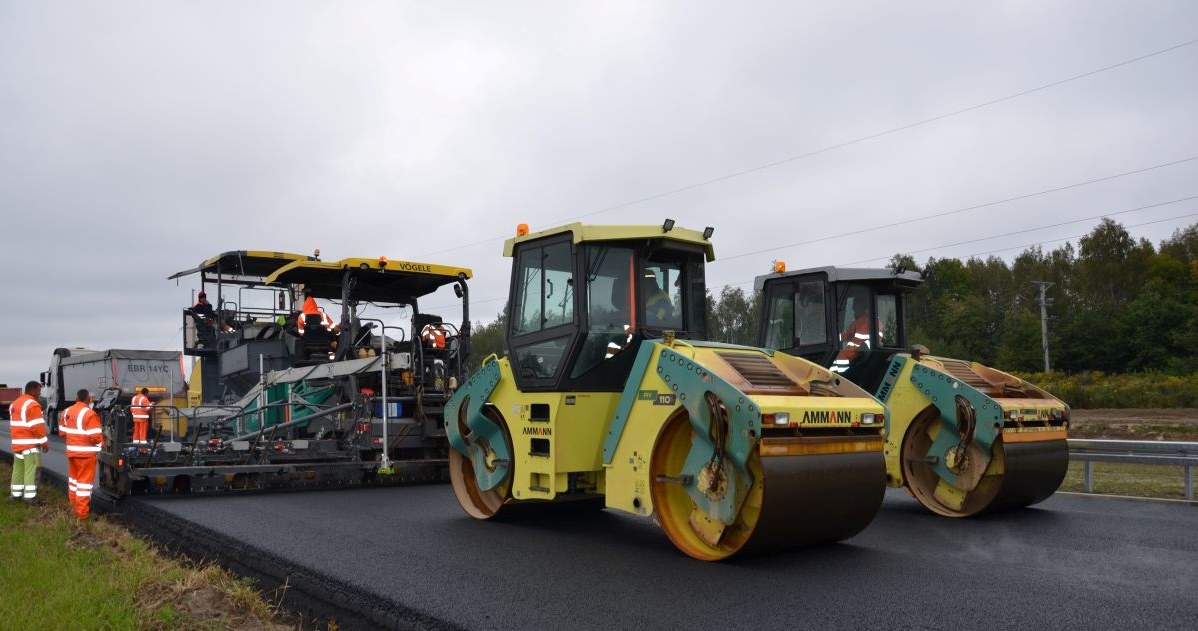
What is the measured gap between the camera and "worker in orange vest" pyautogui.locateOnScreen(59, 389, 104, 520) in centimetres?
838

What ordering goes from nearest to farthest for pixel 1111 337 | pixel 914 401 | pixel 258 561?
pixel 258 561, pixel 914 401, pixel 1111 337

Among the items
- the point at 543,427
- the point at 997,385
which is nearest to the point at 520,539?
the point at 543,427

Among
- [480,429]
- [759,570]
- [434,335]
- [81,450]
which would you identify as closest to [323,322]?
[434,335]

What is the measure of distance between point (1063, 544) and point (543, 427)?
359 centimetres

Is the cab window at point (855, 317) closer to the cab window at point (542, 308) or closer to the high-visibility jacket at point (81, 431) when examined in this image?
the cab window at point (542, 308)

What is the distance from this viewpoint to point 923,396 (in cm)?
790

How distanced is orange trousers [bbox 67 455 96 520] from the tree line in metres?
24.1

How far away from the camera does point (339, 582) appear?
508 cm

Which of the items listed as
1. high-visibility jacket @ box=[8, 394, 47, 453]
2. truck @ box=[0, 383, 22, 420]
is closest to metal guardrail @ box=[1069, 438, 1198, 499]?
high-visibility jacket @ box=[8, 394, 47, 453]

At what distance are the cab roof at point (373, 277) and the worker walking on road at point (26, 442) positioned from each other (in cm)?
307

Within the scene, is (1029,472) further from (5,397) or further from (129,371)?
(5,397)

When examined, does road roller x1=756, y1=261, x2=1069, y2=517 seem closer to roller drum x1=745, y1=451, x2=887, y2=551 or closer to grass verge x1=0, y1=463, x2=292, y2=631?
roller drum x1=745, y1=451, x2=887, y2=551

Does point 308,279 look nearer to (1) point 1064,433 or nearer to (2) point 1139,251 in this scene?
(1) point 1064,433

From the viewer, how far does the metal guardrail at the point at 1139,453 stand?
340 inches
